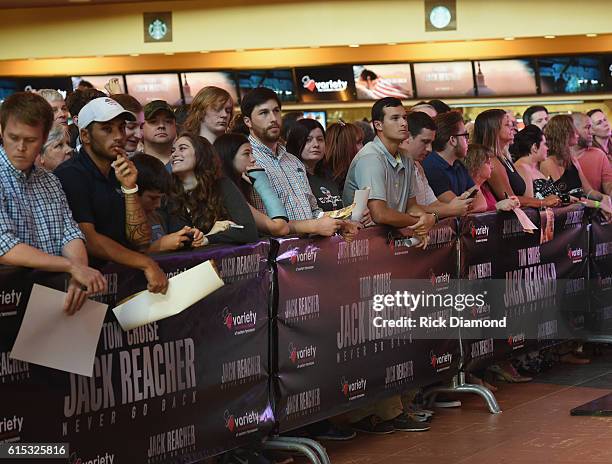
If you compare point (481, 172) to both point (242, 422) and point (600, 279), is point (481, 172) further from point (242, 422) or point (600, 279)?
point (242, 422)

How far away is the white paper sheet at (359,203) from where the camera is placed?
6152mm

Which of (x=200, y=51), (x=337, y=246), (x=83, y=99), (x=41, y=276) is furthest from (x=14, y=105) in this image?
(x=200, y=51)

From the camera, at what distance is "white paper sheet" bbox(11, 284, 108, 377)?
3996 mm

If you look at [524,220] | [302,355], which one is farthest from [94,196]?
[524,220]

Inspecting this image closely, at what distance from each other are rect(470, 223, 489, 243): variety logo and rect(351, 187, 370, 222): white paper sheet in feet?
4.58

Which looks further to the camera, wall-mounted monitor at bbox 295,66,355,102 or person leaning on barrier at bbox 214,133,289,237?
wall-mounted monitor at bbox 295,66,355,102

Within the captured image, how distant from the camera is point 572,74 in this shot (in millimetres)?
15211

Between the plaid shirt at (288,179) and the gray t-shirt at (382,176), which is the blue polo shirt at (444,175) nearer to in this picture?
the gray t-shirt at (382,176)

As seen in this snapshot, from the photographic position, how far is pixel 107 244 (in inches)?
176

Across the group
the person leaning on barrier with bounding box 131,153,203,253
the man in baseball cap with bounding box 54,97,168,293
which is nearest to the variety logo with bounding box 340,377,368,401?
the person leaning on barrier with bounding box 131,153,203,253

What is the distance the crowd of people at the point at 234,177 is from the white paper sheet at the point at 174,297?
0.24ft

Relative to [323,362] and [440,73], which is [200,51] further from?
[323,362]

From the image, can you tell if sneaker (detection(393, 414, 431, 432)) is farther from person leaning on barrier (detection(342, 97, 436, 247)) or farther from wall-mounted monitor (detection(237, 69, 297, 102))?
wall-mounted monitor (detection(237, 69, 297, 102))

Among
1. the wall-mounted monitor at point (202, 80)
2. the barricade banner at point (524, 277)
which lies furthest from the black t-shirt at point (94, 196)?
the wall-mounted monitor at point (202, 80)
